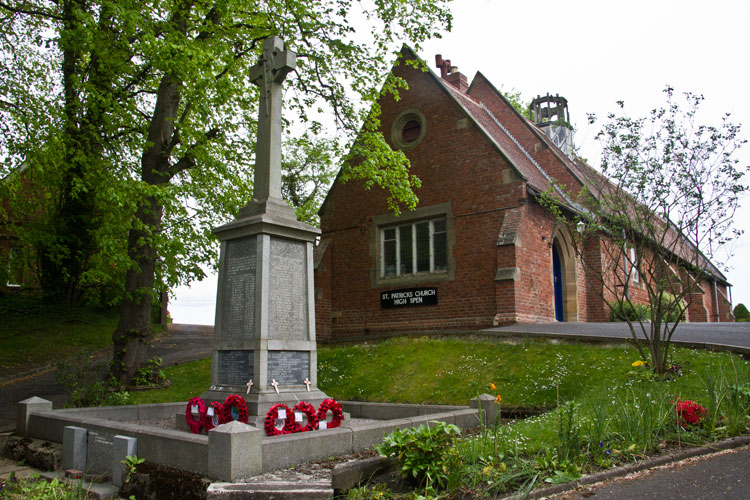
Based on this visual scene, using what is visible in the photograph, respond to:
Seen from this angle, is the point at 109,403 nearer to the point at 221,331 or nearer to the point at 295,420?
the point at 221,331

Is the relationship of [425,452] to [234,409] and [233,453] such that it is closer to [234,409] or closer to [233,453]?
[233,453]

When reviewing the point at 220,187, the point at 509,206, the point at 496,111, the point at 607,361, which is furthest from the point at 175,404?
the point at 496,111

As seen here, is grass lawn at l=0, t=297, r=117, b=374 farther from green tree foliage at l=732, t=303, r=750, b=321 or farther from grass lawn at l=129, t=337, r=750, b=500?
green tree foliage at l=732, t=303, r=750, b=321

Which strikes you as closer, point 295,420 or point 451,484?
point 451,484

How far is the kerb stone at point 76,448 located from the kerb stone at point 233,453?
2.51 metres

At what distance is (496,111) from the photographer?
2491cm

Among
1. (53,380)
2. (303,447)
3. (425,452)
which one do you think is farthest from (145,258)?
(425,452)

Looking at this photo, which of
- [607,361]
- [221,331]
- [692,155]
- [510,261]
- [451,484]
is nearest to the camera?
[451,484]

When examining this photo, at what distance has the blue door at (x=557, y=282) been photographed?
63.1ft

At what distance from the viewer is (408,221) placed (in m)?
18.8

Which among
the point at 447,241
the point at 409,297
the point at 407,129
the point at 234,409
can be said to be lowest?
the point at 234,409

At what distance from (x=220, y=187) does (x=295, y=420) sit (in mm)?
9129

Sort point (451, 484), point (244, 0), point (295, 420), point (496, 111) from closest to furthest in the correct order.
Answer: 1. point (451, 484)
2. point (295, 420)
3. point (244, 0)
4. point (496, 111)

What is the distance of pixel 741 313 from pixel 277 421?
4026 cm
